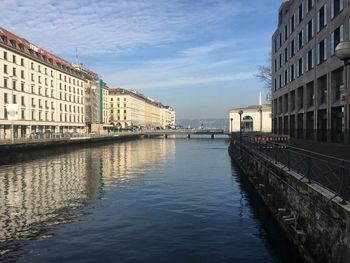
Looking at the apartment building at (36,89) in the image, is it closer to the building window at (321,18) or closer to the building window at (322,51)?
the building window at (322,51)

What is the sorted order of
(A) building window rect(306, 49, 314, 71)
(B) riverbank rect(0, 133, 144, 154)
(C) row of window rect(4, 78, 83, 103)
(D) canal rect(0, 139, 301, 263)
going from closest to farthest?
(D) canal rect(0, 139, 301, 263), (A) building window rect(306, 49, 314, 71), (B) riverbank rect(0, 133, 144, 154), (C) row of window rect(4, 78, 83, 103)

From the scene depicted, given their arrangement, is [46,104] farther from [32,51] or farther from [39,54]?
[32,51]

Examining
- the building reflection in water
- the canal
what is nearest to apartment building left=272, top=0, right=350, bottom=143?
the canal

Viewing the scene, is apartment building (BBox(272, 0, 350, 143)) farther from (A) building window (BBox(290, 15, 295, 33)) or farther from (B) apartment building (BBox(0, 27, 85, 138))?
(B) apartment building (BBox(0, 27, 85, 138))

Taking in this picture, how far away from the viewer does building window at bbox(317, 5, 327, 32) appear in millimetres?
37494

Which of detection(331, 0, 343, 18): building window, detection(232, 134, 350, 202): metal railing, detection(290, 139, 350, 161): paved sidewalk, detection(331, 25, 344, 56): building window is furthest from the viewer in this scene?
detection(331, 0, 343, 18): building window

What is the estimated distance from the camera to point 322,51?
3869 centimetres

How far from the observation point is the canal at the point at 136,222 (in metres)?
11.9

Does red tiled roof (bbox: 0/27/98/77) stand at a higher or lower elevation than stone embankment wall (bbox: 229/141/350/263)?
higher

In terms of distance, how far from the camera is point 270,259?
11.6 metres

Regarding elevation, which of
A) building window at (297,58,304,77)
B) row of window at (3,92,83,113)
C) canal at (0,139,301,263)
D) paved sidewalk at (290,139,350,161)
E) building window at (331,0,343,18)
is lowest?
canal at (0,139,301,263)

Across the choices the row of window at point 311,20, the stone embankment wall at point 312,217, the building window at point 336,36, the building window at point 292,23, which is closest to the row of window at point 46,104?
the row of window at point 311,20

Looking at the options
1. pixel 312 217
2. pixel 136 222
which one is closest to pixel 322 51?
pixel 136 222

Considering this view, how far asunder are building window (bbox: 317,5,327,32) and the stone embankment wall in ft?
87.0
